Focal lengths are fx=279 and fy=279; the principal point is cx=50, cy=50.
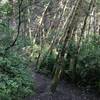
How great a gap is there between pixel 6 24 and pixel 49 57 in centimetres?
774

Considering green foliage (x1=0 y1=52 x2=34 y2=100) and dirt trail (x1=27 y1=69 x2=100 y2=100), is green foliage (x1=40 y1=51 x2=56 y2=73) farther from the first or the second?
green foliage (x1=0 y1=52 x2=34 y2=100)

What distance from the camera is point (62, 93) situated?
549 inches

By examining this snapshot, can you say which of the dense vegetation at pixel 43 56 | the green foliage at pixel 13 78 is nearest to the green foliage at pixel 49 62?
the dense vegetation at pixel 43 56

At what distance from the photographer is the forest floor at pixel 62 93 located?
13.0m

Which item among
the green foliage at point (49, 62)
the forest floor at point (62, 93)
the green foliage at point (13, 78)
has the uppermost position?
the green foliage at point (13, 78)

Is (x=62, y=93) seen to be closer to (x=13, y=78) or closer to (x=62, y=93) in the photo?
(x=62, y=93)

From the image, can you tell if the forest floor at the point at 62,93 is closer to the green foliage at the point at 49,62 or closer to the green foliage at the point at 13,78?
the green foliage at the point at 13,78

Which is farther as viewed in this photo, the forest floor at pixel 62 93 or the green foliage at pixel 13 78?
the forest floor at pixel 62 93

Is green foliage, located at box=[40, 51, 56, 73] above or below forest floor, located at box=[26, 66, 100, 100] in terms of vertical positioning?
above

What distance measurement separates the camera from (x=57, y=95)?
1335 centimetres

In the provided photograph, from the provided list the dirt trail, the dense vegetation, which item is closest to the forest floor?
the dirt trail

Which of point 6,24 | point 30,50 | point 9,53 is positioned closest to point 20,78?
point 9,53

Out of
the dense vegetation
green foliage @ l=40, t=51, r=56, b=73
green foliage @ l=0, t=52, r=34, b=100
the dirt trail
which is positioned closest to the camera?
green foliage @ l=0, t=52, r=34, b=100

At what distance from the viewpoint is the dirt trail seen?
42.5 feet
